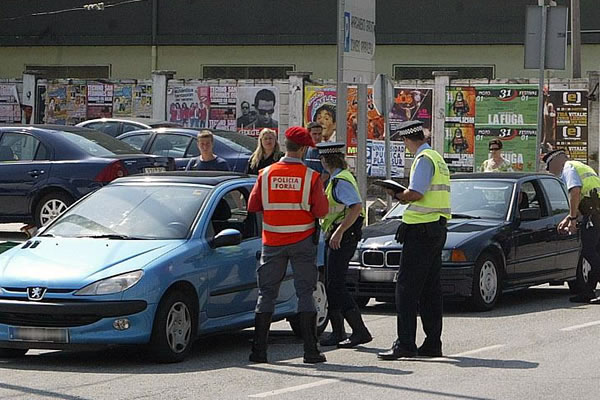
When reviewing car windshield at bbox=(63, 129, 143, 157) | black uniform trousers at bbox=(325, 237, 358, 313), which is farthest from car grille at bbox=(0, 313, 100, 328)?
car windshield at bbox=(63, 129, 143, 157)

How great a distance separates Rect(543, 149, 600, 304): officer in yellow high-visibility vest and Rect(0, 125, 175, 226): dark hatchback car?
5973mm

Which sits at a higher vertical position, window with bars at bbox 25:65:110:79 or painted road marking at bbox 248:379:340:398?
window with bars at bbox 25:65:110:79

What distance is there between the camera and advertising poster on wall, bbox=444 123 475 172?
102ft

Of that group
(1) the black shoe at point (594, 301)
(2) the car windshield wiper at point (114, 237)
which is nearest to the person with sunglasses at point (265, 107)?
(1) the black shoe at point (594, 301)

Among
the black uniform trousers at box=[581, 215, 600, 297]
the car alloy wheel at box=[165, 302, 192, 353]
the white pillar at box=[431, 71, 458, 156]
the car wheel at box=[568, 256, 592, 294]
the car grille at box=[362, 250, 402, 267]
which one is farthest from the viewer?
the white pillar at box=[431, 71, 458, 156]

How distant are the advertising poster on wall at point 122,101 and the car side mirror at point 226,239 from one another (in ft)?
79.7

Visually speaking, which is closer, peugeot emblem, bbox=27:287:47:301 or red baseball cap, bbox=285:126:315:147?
peugeot emblem, bbox=27:287:47:301

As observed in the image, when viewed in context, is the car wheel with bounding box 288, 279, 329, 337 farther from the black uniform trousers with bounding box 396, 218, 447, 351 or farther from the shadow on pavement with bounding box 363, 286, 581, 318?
the shadow on pavement with bounding box 363, 286, 581, 318

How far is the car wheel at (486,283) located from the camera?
1348cm

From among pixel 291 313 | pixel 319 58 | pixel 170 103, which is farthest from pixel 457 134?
pixel 291 313

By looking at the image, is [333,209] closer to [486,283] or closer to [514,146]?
[486,283]

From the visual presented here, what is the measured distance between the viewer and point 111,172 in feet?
57.6

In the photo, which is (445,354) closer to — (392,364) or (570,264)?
(392,364)

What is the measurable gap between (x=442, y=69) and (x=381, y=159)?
9.23m
